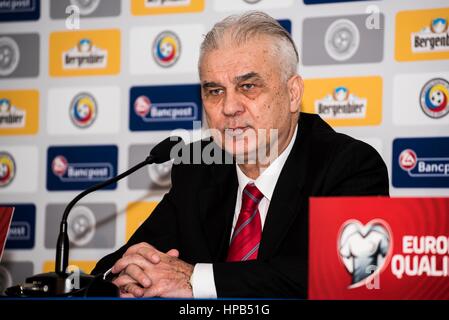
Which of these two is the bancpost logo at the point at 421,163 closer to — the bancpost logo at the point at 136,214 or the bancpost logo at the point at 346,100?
the bancpost logo at the point at 346,100

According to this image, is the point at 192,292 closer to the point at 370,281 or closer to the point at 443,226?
the point at 370,281

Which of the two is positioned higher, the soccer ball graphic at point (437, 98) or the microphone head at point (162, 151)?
the soccer ball graphic at point (437, 98)

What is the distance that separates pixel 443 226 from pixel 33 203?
8.10ft

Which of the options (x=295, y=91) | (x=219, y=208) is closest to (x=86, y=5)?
(x=295, y=91)

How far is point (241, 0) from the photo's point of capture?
9.75 ft

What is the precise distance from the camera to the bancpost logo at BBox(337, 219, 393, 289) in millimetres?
1243

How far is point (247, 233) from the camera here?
2.11 m

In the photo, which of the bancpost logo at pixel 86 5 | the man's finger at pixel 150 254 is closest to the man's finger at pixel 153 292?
the man's finger at pixel 150 254

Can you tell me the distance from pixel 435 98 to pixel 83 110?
174 centimetres

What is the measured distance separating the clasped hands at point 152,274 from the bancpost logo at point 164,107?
3.93 feet

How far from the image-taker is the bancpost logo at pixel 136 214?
3033mm

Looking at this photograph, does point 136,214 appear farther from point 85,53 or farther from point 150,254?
point 150,254

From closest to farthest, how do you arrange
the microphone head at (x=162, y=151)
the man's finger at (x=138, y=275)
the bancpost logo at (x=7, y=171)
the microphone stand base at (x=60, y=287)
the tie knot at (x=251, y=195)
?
the microphone stand base at (x=60, y=287), the man's finger at (x=138, y=275), the microphone head at (x=162, y=151), the tie knot at (x=251, y=195), the bancpost logo at (x=7, y=171)
